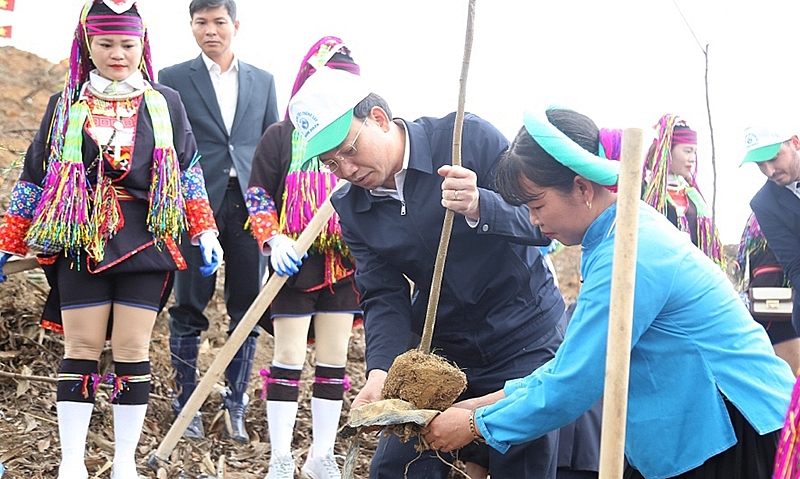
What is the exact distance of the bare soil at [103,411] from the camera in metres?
4.13

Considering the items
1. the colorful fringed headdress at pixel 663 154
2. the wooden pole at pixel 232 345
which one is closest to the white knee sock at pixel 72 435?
the wooden pole at pixel 232 345

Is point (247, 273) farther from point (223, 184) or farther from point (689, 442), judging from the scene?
point (689, 442)

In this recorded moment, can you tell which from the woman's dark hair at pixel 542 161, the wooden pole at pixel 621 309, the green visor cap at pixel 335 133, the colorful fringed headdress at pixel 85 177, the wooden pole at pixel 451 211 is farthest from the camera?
the colorful fringed headdress at pixel 85 177

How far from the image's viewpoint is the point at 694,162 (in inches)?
196

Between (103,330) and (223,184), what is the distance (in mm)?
1065

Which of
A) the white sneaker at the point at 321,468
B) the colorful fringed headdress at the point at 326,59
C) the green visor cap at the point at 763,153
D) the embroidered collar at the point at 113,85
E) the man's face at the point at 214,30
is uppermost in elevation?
the man's face at the point at 214,30

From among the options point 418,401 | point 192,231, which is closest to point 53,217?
point 192,231

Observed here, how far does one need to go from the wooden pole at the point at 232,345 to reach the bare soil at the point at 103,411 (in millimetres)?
105

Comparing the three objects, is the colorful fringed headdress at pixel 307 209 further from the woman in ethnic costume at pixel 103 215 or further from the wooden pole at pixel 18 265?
the wooden pole at pixel 18 265

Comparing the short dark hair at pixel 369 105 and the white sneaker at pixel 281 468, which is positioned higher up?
the short dark hair at pixel 369 105

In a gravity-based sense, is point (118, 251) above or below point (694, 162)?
below

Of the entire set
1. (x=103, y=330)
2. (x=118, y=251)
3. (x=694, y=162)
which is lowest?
(x=103, y=330)

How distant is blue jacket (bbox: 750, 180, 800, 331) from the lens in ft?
14.6

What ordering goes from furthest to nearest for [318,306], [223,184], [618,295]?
[223,184] → [318,306] → [618,295]
